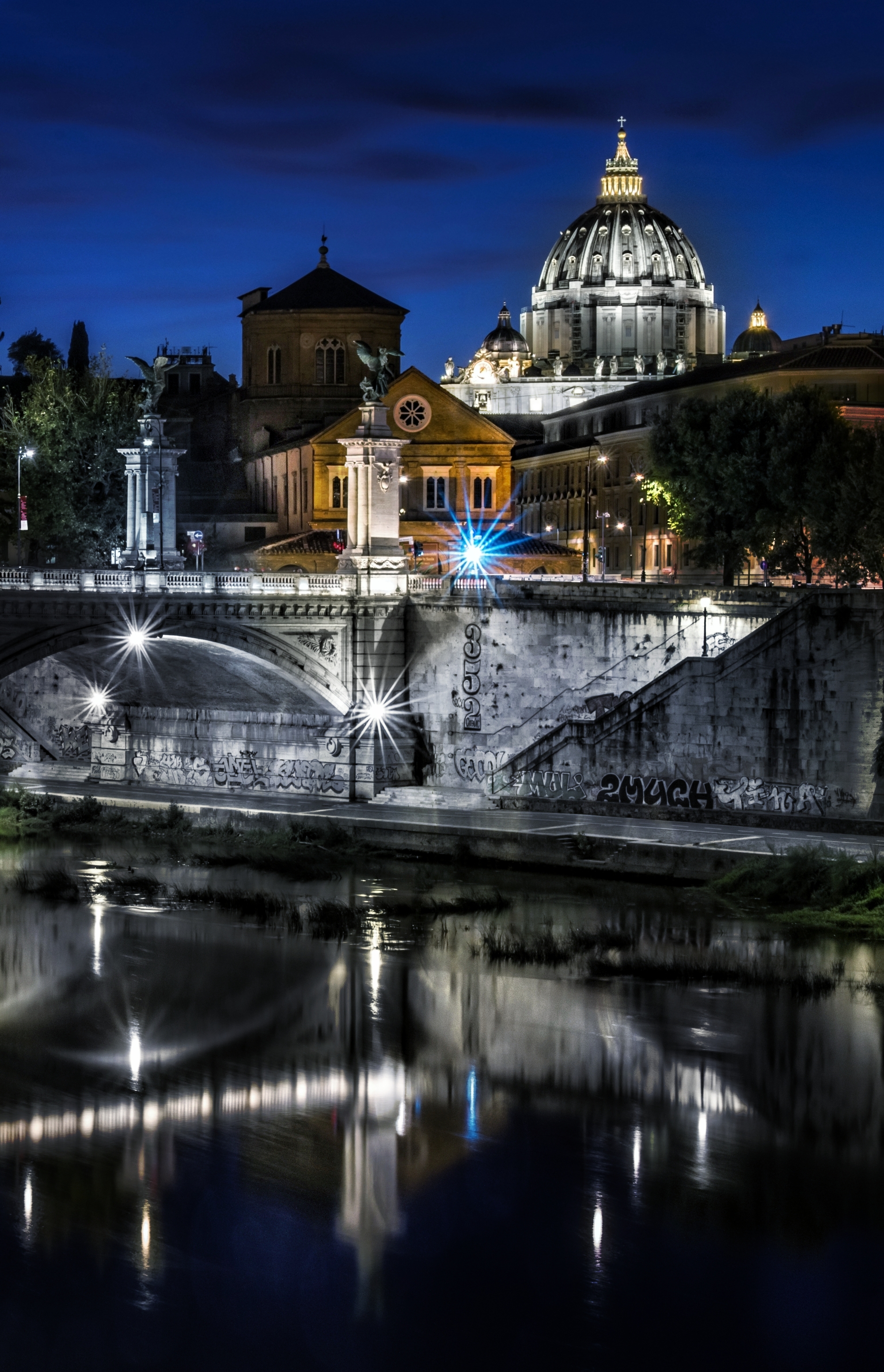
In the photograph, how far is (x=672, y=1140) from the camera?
87.9 feet

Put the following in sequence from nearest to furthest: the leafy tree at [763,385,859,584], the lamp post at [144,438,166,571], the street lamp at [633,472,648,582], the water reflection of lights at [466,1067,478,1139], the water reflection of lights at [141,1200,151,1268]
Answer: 1. the water reflection of lights at [141,1200,151,1268]
2. the water reflection of lights at [466,1067,478,1139]
3. the lamp post at [144,438,166,571]
4. the leafy tree at [763,385,859,584]
5. the street lamp at [633,472,648,582]

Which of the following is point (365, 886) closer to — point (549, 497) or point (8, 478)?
point (8, 478)

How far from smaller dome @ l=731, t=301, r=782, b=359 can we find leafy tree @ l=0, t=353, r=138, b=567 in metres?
98.7

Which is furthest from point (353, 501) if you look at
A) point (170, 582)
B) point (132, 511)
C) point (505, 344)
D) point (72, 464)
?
point (505, 344)

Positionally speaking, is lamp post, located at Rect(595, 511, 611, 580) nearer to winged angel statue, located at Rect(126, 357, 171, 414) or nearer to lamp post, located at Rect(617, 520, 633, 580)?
lamp post, located at Rect(617, 520, 633, 580)

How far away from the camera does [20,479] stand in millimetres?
68000

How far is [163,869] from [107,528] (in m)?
28.2

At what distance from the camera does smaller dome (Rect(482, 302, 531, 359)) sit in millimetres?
160125

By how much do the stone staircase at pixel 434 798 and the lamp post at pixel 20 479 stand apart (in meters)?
15.5

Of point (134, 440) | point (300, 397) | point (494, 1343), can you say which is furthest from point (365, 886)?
point (300, 397)

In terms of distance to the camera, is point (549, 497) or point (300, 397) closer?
point (300, 397)

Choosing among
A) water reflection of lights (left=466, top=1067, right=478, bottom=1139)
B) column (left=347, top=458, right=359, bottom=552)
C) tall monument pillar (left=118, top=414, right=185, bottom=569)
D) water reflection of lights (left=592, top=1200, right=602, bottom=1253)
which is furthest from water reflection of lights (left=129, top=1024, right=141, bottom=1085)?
tall monument pillar (left=118, top=414, right=185, bottom=569)

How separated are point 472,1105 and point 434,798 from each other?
24319mm

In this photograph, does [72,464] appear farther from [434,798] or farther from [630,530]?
[630,530]
